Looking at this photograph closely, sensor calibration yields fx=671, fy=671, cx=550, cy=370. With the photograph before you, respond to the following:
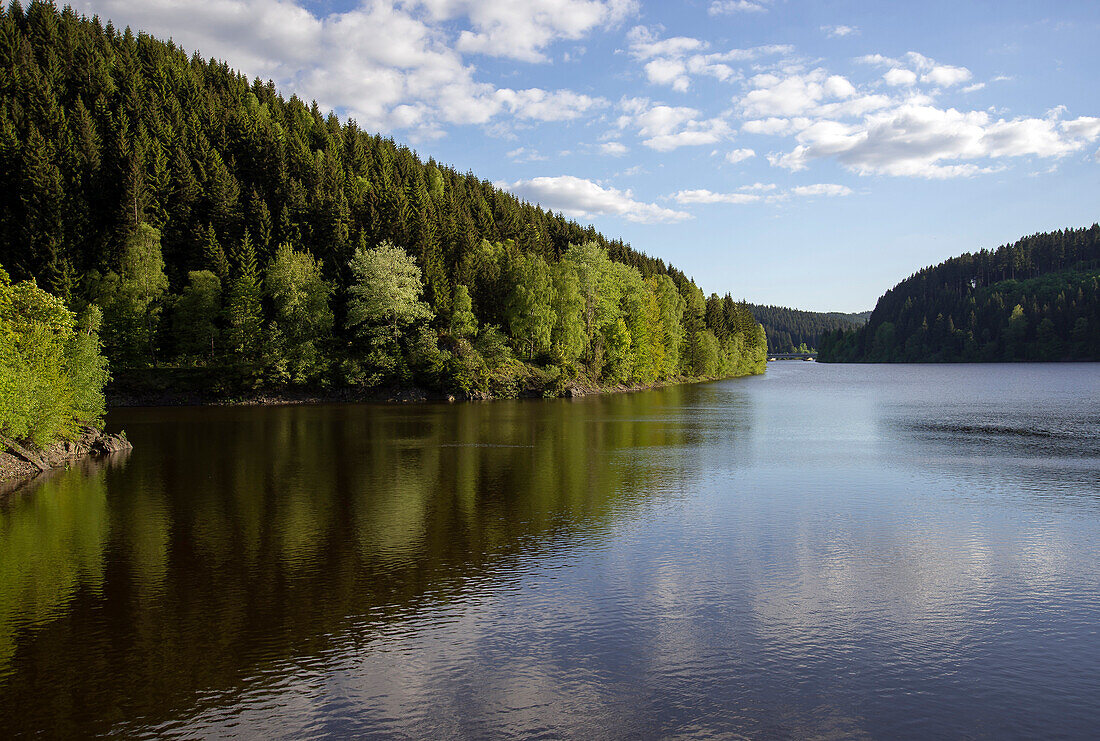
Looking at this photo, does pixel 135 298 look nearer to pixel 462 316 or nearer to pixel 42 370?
pixel 462 316

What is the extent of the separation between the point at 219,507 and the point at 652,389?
90173 mm

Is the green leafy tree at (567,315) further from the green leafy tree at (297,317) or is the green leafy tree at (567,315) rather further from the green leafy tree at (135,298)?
the green leafy tree at (135,298)

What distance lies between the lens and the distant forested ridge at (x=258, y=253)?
3157 inches

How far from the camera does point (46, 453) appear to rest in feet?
112

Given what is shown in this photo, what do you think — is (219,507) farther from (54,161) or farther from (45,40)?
(45,40)

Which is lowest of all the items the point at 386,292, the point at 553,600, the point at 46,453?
the point at 553,600

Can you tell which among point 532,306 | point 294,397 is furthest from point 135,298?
point 532,306

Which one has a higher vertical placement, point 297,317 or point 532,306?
point 532,306

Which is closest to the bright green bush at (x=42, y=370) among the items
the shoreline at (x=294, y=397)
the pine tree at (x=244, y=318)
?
the shoreline at (x=294, y=397)

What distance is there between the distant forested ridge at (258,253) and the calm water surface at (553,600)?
4788 centimetres

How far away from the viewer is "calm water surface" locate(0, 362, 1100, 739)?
1138 centimetres

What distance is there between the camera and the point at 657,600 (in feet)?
53.5

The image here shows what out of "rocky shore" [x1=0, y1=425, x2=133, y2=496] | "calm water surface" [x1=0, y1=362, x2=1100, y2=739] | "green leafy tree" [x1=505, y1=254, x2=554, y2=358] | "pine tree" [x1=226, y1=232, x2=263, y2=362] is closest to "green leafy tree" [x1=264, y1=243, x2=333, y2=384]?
"pine tree" [x1=226, y1=232, x2=263, y2=362]

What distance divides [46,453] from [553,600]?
3149 cm
